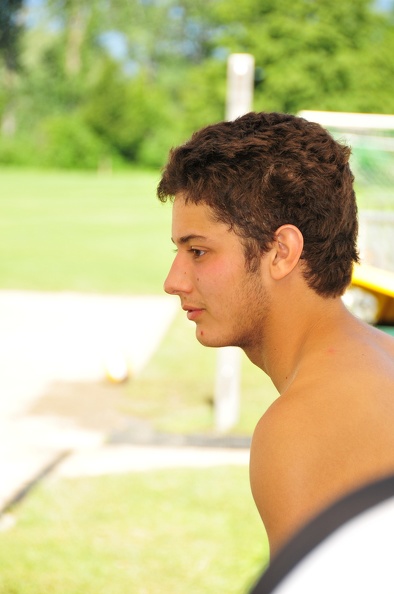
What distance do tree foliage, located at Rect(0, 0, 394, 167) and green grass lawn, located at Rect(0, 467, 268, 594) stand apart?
56.3m

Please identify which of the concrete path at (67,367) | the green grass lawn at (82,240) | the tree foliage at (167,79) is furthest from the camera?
the tree foliage at (167,79)

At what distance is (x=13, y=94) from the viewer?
7019 centimetres

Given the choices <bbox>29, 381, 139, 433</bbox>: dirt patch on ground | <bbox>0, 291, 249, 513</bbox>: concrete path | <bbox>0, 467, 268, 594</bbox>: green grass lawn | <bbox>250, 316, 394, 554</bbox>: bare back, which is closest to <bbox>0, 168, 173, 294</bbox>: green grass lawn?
<bbox>0, 291, 249, 513</bbox>: concrete path

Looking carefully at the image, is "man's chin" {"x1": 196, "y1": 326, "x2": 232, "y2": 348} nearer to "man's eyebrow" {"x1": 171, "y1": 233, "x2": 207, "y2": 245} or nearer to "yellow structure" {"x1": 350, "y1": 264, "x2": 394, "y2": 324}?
"man's eyebrow" {"x1": 171, "y1": 233, "x2": 207, "y2": 245}

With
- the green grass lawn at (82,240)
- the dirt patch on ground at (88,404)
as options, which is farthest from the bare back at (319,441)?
the green grass lawn at (82,240)

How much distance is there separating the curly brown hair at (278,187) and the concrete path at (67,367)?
391 centimetres

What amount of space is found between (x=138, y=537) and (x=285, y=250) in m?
3.48


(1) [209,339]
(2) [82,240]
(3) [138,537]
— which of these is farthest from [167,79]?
(1) [209,339]

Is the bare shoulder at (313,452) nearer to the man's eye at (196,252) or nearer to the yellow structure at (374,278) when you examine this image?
the man's eye at (196,252)

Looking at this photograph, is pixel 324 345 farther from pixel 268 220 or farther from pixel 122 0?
pixel 122 0

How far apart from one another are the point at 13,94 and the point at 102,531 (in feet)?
226

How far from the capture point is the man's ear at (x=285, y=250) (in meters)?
1.53

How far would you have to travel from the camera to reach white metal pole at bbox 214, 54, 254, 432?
6426 mm

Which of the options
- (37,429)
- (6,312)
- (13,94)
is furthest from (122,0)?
(37,429)
